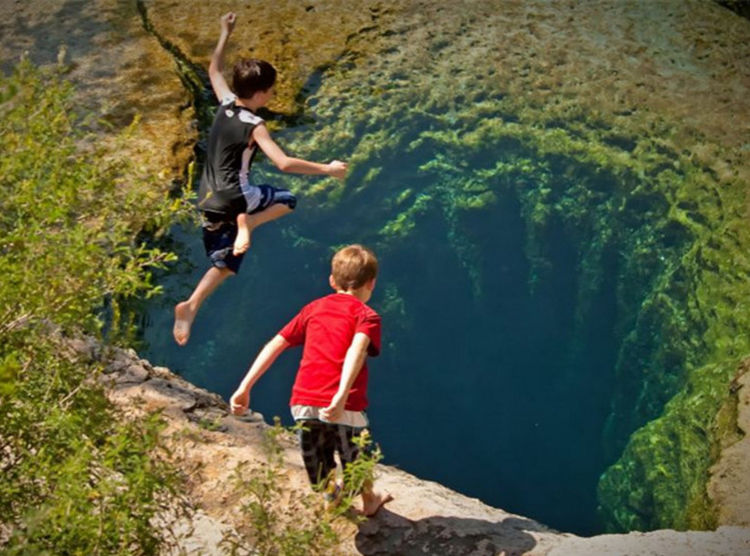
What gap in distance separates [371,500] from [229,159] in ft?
4.95

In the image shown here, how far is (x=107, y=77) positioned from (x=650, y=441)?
12.1 feet

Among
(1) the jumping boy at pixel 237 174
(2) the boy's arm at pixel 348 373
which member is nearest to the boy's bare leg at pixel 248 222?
(1) the jumping boy at pixel 237 174

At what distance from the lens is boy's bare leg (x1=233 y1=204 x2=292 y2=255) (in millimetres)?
4473

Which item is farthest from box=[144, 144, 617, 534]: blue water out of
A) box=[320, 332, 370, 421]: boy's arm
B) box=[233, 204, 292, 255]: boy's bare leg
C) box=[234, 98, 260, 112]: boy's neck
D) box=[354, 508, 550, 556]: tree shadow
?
box=[320, 332, 370, 421]: boy's arm

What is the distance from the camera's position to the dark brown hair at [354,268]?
12.6 feet

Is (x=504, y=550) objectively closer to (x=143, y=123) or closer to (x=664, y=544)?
(x=664, y=544)

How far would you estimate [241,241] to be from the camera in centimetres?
447

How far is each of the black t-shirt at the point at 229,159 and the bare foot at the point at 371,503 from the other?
1332 millimetres

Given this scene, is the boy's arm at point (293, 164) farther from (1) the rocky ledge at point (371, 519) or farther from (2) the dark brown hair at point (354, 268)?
(1) the rocky ledge at point (371, 519)

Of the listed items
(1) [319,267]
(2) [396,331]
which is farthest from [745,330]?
(1) [319,267]

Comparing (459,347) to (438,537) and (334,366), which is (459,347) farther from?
(334,366)

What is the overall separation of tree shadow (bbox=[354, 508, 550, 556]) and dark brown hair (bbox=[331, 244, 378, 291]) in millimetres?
841

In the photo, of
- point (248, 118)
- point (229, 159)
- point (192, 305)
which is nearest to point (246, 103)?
point (248, 118)

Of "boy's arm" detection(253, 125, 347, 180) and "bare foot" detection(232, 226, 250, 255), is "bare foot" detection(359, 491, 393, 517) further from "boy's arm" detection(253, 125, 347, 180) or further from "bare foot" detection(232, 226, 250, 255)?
"boy's arm" detection(253, 125, 347, 180)
